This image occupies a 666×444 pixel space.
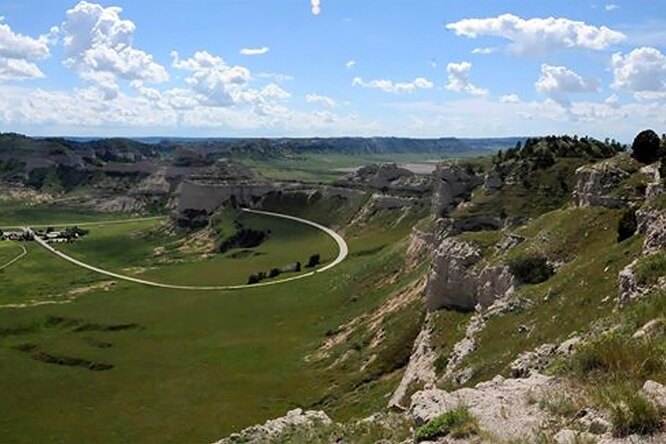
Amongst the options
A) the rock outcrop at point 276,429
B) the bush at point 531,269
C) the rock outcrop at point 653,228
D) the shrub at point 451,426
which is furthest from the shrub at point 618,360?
the bush at point 531,269

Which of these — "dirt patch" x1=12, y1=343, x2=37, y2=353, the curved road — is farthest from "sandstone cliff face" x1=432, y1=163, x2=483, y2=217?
"dirt patch" x1=12, y1=343, x2=37, y2=353

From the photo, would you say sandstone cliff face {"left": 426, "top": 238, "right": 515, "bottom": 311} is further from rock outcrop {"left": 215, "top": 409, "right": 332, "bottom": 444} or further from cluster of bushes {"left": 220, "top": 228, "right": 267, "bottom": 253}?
cluster of bushes {"left": 220, "top": 228, "right": 267, "bottom": 253}

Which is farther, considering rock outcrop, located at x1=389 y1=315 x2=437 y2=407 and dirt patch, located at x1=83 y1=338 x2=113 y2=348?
dirt patch, located at x1=83 y1=338 x2=113 y2=348

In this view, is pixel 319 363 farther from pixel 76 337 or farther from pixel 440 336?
pixel 76 337

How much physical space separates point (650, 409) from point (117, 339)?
98.1m

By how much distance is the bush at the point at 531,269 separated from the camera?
51562mm

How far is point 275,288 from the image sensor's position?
410 ft

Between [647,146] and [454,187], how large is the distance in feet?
190

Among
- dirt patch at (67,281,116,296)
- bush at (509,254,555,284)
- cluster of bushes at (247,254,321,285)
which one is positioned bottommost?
dirt patch at (67,281,116,296)

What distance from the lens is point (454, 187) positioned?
12056 centimetres

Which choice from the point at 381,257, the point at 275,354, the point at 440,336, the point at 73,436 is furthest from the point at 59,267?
the point at 440,336

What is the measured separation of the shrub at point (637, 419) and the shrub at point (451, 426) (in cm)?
302

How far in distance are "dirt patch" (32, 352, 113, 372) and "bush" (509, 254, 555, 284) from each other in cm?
5732

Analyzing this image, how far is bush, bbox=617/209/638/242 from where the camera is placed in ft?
149
